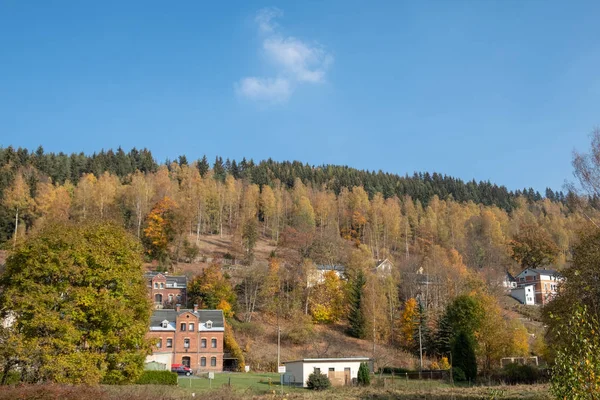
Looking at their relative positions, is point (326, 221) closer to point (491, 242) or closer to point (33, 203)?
point (491, 242)

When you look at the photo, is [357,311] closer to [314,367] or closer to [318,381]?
[314,367]

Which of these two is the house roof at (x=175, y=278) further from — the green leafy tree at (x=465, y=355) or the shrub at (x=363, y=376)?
the green leafy tree at (x=465, y=355)

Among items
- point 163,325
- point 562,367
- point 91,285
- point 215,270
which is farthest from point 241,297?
point 562,367

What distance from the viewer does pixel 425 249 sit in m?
109

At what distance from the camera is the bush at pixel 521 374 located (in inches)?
1640

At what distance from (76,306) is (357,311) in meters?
44.2

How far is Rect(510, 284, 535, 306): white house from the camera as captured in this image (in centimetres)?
9288

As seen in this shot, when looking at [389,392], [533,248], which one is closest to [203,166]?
[533,248]

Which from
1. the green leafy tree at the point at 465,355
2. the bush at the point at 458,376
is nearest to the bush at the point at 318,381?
the bush at the point at 458,376

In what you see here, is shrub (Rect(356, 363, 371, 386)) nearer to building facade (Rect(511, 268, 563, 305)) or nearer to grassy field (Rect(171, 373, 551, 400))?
grassy field (Rect(171, 373, 551, 400))

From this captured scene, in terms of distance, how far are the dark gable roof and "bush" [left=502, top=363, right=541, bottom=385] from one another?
99.3 feet

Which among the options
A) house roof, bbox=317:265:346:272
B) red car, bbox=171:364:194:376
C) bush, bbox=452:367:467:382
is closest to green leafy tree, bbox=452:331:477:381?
bush, bbox=452:367:467:382

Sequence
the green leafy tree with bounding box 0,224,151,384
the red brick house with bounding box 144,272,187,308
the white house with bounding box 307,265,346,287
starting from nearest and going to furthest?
the green leafy tree with bounding box 0,224,151,384 < the red brick house with bounding box 144,272,187,308 < the white house with bounding box 307,265,346,287

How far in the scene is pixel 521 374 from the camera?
41969 mm
